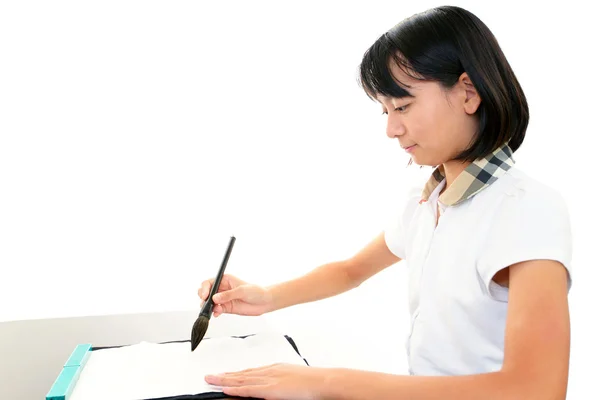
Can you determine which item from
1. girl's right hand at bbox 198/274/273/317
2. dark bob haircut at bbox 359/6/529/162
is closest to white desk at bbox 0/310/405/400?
girl's right hand at bbox 198/274/273/317

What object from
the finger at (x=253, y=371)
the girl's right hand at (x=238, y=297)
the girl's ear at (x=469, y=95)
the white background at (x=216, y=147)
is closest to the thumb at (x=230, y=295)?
the girl's right hand at (x=238, y=297)

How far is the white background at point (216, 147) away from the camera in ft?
3.57

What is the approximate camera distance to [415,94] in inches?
29.4

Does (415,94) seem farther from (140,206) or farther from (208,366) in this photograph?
(140,206)

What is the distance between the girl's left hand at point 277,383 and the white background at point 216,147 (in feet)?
1.76

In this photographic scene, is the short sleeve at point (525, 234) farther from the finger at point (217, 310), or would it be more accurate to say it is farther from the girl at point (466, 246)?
the finger at point (217, 310)

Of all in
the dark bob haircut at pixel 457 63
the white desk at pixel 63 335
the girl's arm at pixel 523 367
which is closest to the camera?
the girl's arm at pixel 523 367

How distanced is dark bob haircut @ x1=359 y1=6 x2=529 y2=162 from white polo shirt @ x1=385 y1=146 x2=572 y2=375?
0.13ft

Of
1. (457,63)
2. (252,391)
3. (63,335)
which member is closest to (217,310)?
(252,391)

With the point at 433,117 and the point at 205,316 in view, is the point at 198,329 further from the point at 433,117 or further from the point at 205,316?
the point at 433,117

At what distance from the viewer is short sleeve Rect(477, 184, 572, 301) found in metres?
0.66

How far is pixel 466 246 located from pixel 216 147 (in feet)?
1.96

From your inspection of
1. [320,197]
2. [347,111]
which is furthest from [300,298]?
[347,111]

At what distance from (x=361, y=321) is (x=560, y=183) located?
55cm
